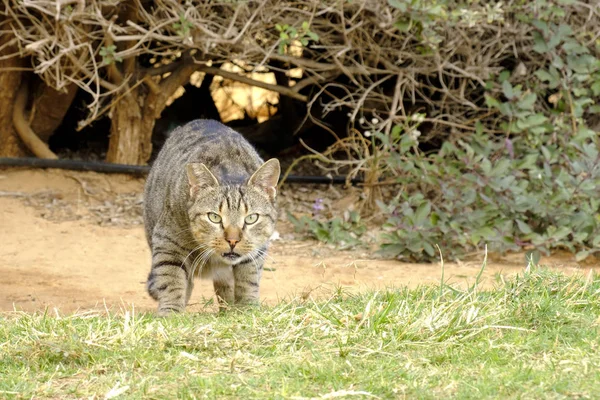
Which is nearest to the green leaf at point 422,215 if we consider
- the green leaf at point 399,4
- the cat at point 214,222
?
the green leaf at point 399,4

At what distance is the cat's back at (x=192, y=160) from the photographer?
208 inches

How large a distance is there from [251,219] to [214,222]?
212 millimetres

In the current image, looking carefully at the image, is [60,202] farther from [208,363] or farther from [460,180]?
[208,363]

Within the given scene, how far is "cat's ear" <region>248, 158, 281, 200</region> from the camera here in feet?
16.8

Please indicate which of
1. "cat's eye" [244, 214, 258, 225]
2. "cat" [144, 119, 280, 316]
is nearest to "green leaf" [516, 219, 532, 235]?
"cat" [144, 119, 280, 316]

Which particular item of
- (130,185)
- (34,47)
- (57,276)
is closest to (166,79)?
(130,185)

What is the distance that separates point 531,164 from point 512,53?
61.3 inches

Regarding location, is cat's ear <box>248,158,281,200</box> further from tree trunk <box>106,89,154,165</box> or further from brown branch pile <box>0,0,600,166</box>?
tree trunk <box>106,89,154,165</box>

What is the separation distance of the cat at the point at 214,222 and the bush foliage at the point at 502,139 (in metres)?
2.10

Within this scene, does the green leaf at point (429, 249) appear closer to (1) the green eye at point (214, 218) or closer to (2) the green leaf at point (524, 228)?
(2) the green leaf at point (524, 228)

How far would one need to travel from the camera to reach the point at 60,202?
872cm

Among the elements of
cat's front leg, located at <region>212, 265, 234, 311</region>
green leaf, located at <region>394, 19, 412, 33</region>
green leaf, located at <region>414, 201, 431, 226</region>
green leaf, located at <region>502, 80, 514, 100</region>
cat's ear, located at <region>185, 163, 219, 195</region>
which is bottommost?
cat's front leg, located at <region>212, 265, 234, 311</region>

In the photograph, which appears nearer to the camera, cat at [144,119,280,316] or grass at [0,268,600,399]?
grass at [0,268,600,399]

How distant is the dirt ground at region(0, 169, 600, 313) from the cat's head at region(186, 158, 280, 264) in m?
0.39
